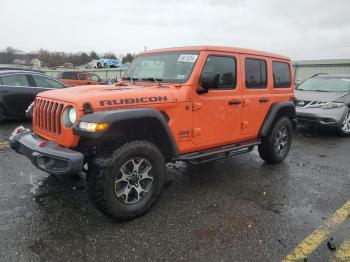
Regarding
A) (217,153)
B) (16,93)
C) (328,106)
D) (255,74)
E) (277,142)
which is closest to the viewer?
(217,153)

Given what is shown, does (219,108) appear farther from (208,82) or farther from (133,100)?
(133,100)

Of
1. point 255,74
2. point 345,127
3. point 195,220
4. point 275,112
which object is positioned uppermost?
point 255,74

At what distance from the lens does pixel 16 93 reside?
8.98m

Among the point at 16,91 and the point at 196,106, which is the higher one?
the point at 16,91

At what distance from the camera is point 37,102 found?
4.12m

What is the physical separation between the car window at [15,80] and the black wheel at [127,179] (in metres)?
6.84

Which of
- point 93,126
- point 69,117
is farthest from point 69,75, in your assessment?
point 93,126

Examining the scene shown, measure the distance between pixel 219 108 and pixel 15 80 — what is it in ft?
22.8

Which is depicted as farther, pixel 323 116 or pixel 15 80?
pixel 15 80

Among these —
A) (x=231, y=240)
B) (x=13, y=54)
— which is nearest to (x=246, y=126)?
(x=231, y=240)

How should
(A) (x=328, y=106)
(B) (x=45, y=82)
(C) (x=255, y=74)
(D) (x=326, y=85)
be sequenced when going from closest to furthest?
(C) (x=255, y=74) < (A) (x=328, y=106) < (D) (x=326, y=85) < (B) (x=45, y=82)

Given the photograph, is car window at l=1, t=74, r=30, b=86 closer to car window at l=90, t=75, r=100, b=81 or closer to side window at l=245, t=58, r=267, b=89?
side window at l=245, t=58, r=267, b=89

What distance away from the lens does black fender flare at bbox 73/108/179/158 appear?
3203 mm

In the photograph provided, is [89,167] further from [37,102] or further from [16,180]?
[16,180]
